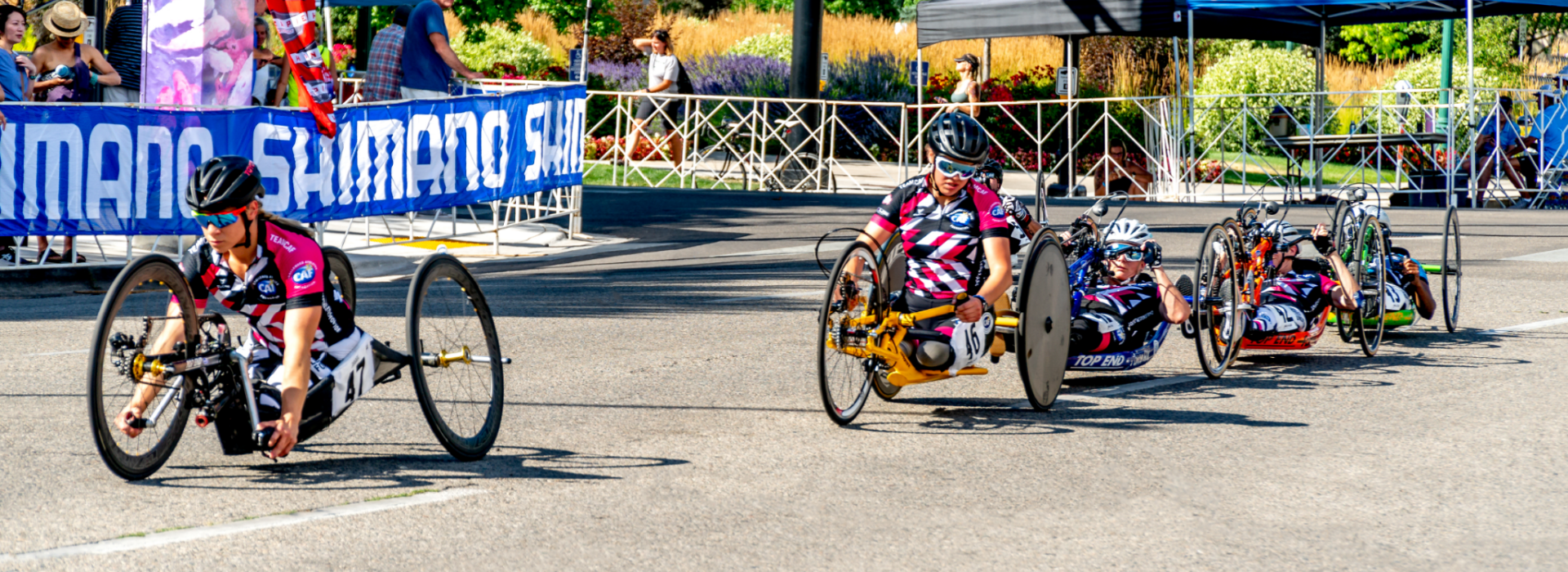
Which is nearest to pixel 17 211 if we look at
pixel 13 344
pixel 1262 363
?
pixel 13 344

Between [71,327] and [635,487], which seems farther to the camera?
[71,327]

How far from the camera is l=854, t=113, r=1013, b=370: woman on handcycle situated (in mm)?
7176

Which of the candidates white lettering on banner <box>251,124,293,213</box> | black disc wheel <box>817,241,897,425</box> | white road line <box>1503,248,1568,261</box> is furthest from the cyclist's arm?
white lettering on banner <box>251,124,293,213</box>

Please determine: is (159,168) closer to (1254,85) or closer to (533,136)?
(533,136)

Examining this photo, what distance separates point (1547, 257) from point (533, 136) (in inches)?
394

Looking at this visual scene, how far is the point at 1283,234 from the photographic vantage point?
31.8 feet

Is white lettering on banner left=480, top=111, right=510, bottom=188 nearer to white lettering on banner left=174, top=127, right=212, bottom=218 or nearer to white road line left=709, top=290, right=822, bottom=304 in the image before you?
white lettering on banner left=174, top=127, right=212, bottom=218

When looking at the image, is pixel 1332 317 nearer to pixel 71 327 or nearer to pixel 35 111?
pixel 71 327

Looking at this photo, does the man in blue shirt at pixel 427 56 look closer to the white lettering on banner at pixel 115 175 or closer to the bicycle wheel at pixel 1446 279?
the white lettering on banner at pixel 115 175

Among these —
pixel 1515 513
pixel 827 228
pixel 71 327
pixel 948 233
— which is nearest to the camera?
pixel 1515 513

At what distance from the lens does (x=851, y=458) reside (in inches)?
257

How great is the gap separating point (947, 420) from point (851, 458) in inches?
40.8

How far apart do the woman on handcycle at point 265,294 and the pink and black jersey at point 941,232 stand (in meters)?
2.53

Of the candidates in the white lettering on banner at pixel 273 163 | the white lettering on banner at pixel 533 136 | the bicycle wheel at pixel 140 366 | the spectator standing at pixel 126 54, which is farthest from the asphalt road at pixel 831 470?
the white lettering on banner at pixel 533 136
